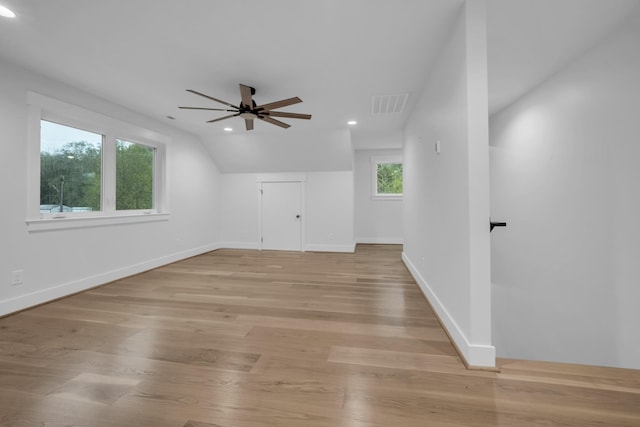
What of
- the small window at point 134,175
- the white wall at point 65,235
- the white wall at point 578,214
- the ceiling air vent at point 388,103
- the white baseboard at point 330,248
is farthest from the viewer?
the white baseboard at point 330,248

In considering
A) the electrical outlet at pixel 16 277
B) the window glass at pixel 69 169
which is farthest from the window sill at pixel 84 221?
the electrical outlet at pixel 16 277

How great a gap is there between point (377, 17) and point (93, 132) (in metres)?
3.83

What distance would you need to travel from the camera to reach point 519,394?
144cm

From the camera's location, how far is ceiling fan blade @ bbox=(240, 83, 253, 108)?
8.48ft

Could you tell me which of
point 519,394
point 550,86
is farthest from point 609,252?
point 550,86

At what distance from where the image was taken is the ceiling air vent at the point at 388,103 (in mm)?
3424

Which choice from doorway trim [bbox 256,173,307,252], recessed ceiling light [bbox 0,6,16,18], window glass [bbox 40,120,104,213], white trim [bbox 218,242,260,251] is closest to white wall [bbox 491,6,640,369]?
doorway trim [bbox 256,173,307,252]

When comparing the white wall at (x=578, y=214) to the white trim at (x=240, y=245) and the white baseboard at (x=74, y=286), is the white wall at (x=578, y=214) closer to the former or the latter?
the white trim at (x=240, y=245)

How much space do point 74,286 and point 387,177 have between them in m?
6.39

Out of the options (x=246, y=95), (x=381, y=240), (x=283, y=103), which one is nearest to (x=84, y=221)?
(x=246, y=95)

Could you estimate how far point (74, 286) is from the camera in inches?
124

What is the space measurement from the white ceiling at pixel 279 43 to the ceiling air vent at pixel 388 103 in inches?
4.3

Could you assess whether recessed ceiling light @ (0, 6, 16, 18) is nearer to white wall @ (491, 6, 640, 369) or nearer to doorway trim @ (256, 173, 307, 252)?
doorway trim @ (256, 173, 307, 252)

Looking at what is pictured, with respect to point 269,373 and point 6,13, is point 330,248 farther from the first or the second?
point 6,13
